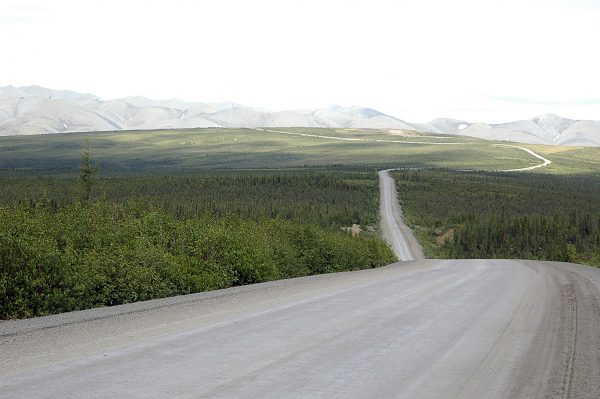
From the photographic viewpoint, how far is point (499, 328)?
37.3ft

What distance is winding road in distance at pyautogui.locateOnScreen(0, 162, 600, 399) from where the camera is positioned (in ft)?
23.6

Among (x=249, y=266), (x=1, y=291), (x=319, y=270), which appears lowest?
(x=319, y=270)

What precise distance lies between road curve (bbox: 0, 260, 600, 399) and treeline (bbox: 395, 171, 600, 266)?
36.5 m

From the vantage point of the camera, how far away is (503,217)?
79625mm

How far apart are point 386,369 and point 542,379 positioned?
1817mm

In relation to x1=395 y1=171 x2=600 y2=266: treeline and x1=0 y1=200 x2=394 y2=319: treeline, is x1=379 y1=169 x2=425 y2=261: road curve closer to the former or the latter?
x1=395 y1=171 x2=600 y2=266: treeline

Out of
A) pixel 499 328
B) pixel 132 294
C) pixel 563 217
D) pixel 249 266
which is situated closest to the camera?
pixel 499 328

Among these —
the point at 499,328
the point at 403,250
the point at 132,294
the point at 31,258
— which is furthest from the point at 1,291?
the point at 403,250

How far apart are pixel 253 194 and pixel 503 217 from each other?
38.6 m

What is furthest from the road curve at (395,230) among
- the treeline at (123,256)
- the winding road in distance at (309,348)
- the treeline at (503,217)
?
the winding road in distance at (309,348)

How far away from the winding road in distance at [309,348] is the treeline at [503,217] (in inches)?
1427

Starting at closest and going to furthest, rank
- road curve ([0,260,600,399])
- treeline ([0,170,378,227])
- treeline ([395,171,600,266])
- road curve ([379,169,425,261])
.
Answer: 1. road curve ([0,260,600,399])
2. road curve ([379,169,425,261])
3. treeline ([395,171,600,266])
4. treeline ([0,170,378,227])

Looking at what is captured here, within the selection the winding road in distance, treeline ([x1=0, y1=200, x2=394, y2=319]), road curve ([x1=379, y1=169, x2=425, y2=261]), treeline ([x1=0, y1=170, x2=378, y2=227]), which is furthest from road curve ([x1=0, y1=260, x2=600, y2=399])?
treeline ([x1=0, y1=170, x2=378, y2=227])

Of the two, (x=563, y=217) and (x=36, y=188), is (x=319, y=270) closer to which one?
(x=563, y=217)
